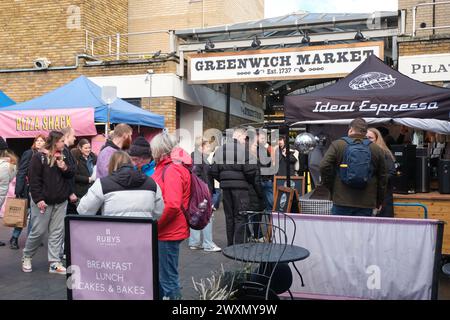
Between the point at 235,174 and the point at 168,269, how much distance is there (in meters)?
2.67

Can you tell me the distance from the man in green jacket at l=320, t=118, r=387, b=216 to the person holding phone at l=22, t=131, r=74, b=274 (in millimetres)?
3094

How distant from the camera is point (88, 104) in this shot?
920cm

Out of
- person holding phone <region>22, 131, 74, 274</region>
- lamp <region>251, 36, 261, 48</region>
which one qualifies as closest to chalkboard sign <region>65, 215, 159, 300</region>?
person holding phone <region>22, 131, 74, 274</region>

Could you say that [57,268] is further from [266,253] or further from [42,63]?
[42,63]

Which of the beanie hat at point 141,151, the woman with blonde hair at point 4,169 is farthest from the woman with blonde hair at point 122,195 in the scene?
the woman with blonde hair at point 4,169

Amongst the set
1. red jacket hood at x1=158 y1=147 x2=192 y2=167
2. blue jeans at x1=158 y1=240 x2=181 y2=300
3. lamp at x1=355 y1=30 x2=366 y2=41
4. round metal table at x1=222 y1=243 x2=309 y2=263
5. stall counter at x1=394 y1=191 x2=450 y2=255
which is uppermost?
lamp at x1=355 y1=30 x2=366 y2=41

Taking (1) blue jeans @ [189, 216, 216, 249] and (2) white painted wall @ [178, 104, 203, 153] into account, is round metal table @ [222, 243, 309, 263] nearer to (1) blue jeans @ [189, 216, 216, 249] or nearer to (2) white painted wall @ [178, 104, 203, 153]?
(1) blue jeans @ [189, 216, 216, 249]

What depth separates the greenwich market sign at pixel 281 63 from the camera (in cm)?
1038

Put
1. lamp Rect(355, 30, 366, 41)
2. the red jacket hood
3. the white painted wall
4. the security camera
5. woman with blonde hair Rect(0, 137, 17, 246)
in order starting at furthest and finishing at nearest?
the white painted wall
the security camera
lamp Rect(355, 30, 366, 41)
woman with blonde hair Rect(0, 137, 17, 246)
the red jacket hood

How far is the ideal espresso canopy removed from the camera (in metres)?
6.13

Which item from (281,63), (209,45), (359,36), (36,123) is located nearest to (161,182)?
(36,123)

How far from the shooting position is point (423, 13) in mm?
13258

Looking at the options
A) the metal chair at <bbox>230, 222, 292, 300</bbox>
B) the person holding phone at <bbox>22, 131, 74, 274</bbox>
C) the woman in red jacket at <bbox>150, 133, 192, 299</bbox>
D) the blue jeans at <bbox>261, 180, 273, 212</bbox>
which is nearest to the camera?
the metal chair at <bbox>230, 222, 292, 300</bbox>
